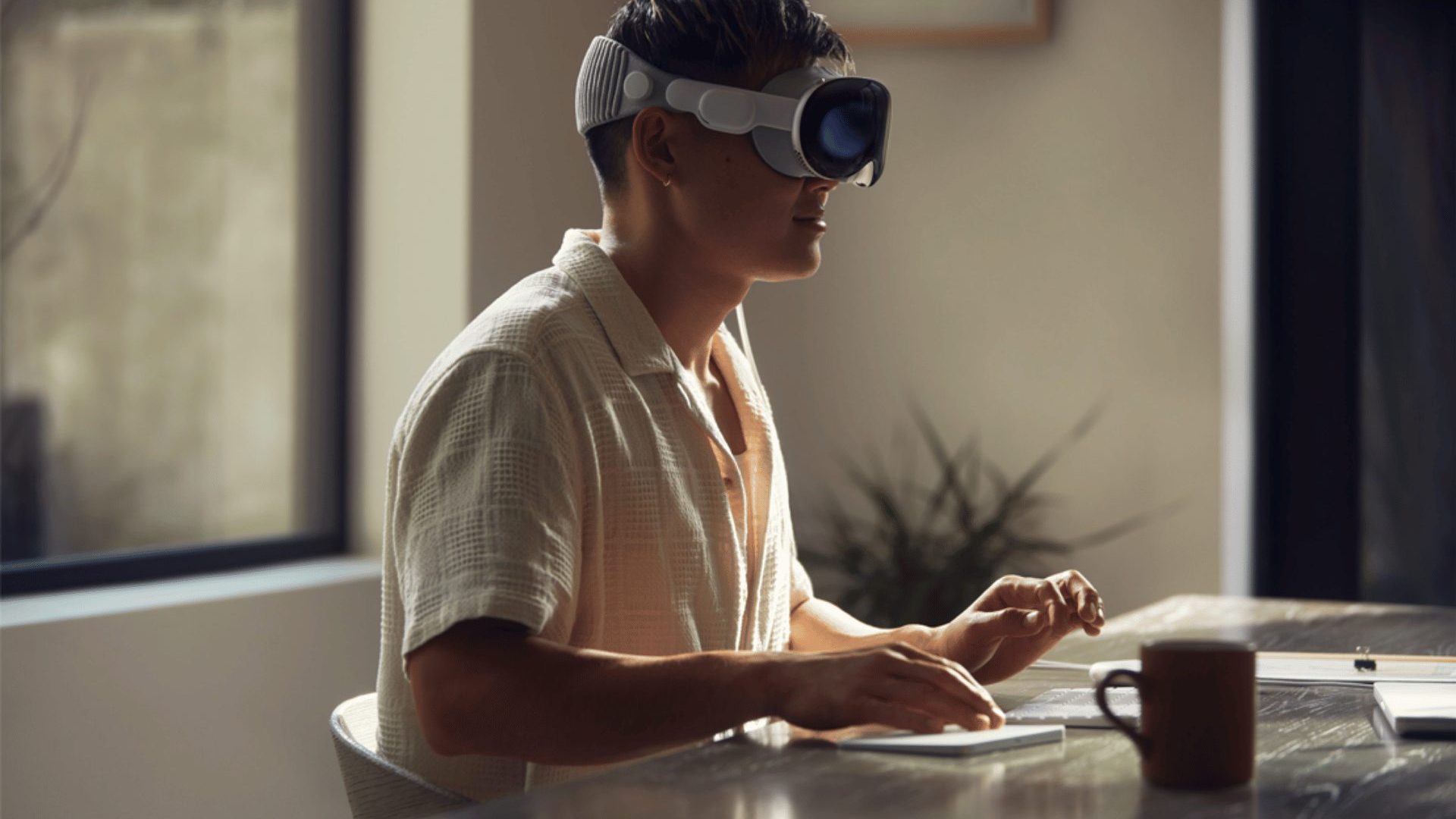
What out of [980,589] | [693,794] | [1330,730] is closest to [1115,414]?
[980,589]

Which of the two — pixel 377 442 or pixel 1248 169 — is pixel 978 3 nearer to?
pixel 1248 169

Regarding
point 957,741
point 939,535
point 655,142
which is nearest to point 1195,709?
point 957,741

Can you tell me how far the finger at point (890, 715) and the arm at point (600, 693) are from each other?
0.01m

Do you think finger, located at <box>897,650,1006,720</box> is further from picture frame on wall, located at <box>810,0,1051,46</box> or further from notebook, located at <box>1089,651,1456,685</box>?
picture frame on wall, located at <box>810,0,1051,46</box>

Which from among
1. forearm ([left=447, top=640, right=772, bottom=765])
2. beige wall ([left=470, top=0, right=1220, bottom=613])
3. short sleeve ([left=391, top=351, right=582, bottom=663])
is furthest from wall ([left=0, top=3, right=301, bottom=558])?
forearm ([left=447, top=640, right=772, bottom=765])

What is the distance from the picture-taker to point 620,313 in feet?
4.99

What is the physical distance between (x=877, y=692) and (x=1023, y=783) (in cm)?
14

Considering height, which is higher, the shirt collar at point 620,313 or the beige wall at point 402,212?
the beige wall at point 402,212

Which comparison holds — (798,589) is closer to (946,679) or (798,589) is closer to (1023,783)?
(946,679)

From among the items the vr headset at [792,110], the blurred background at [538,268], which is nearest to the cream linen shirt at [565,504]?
the vr headset at [792,110]

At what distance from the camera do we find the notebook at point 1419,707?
4.08ft

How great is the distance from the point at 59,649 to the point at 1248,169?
8.53 feet

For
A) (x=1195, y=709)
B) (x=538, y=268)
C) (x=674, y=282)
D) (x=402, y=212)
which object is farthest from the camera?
(x=538, y=268)

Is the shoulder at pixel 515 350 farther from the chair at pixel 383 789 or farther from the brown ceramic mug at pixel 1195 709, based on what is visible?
the brown ceramic mug at pixel 1195 709
